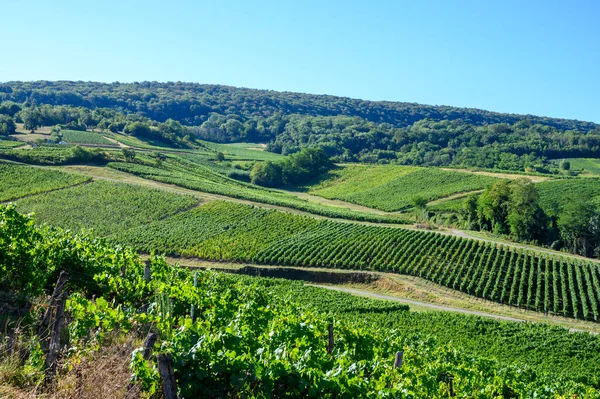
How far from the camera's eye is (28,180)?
64.1m

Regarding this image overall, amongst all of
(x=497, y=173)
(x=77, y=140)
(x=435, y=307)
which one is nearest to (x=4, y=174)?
(x=77, y=140)

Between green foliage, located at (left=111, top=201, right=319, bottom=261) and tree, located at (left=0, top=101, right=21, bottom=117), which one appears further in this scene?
tree, located at (left=0, top=101, right=21, bottom=117)

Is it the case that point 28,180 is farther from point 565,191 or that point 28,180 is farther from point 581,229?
point 565,191

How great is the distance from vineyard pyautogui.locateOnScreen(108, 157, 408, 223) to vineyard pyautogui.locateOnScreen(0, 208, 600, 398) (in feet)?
133

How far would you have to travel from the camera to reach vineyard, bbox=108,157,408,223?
63188 millimetres

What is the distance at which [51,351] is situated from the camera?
707 centimetres

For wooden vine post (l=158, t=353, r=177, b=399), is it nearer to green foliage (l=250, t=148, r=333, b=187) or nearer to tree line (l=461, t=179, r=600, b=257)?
tree line (l=461, t=179, r=600, b=257)

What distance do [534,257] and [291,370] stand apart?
148 feet

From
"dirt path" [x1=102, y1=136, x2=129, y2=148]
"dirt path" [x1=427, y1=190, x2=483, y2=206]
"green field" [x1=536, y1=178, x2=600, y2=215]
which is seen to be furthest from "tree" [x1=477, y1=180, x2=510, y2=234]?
"dirt path" [x1=102, y1=136, x2=129, y2=148]

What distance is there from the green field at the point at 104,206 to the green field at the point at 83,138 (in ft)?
136

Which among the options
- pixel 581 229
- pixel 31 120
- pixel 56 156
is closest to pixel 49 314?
pixel 581 229

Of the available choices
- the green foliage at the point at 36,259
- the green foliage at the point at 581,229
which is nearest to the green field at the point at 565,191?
the green foliage at the point at 581,229

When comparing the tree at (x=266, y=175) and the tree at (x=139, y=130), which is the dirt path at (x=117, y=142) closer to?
the tree at (x=139, y=130)

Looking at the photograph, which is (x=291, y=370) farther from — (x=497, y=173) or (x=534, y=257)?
(x=497, y=173)
